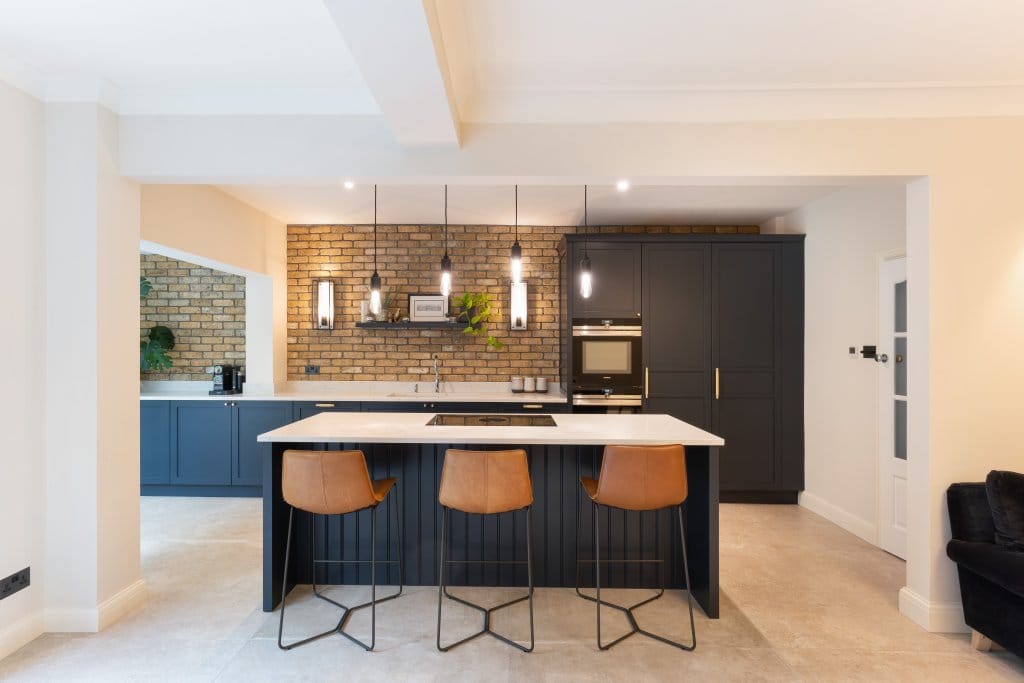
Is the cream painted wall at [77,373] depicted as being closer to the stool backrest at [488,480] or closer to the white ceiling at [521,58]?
the white ceiling at [521,58]

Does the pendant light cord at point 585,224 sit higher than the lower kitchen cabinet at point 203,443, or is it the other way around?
the pendant light cord at point 585,224

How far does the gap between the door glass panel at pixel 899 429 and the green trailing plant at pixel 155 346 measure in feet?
20.5

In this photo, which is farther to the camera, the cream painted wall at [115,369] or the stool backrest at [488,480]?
the cream painted wall at [115,369]

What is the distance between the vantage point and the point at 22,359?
2.46m

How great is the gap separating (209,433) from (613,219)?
167 inches

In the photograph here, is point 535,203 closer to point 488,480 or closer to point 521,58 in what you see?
point 521,58

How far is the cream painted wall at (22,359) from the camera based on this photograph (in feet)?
7.80

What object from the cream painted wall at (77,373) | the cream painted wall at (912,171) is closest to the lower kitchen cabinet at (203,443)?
the cream painted wall at (77,373)

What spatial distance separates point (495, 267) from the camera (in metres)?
5.40

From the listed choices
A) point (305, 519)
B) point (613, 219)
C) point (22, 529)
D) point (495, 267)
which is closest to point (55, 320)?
point (22, 529)

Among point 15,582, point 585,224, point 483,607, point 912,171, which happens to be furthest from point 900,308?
point 15,582

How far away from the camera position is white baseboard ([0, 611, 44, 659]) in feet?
7.72

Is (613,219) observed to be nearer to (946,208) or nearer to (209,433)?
(946,208)

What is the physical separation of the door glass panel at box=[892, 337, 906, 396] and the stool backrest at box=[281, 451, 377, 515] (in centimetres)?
352
